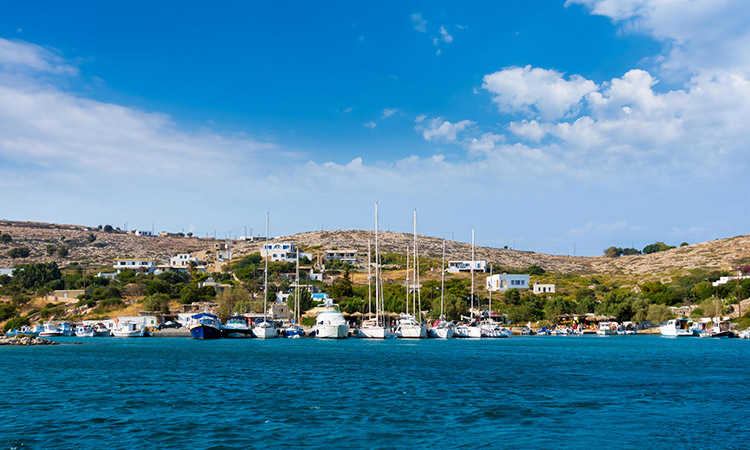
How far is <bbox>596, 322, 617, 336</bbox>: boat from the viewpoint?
9995cm

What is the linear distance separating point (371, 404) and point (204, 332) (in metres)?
59.4

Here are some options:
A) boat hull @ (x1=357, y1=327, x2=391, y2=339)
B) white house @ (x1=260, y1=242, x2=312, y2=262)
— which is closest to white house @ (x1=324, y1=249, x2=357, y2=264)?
white house @ (x1=260, y1=242, x2=312, y2=262)

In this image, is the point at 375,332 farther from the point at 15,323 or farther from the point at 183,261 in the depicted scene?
the point at 183,261

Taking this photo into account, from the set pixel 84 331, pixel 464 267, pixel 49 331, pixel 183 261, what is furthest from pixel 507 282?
pixel 49 331

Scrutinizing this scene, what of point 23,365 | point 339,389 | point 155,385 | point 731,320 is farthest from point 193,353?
point 731,320

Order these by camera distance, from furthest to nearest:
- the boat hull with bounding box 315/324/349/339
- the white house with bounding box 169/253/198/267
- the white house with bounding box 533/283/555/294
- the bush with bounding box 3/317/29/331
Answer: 1. the white house with bounding box 169/253/198/267
2. the white house with bounding box 533/283/555/294
3. the bush with bounding box 3/317/29/331
4. the boat hull with bounding box 315/324/349/339

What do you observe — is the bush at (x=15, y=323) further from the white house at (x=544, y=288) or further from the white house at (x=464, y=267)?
the white house at (x=544, y=288)

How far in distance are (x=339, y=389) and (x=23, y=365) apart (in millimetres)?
26759

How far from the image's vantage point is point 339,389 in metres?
32.0

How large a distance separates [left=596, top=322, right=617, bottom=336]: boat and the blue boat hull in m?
57.5

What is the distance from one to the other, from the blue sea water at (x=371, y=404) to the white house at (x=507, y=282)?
86.6m

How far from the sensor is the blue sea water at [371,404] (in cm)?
2075

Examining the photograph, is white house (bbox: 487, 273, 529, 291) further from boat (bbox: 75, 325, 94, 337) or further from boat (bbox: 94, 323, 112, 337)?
boat (bbox: 75, 325, 94, 337)

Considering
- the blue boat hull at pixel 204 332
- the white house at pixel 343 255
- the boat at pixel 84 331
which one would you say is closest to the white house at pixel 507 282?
the white house at pixel 343 255
